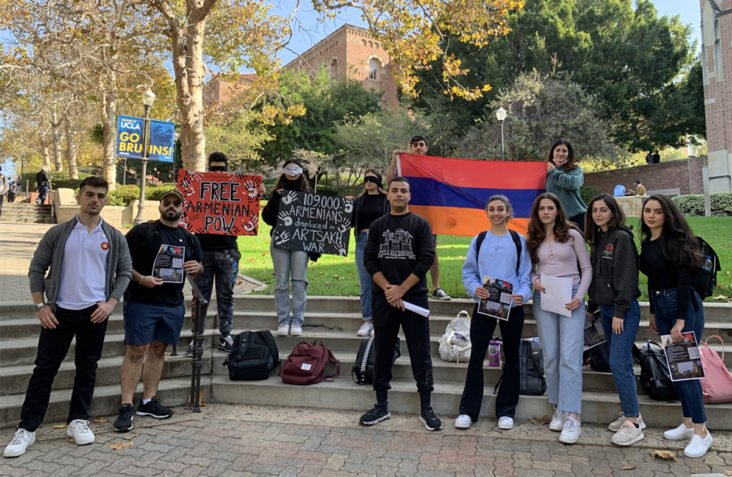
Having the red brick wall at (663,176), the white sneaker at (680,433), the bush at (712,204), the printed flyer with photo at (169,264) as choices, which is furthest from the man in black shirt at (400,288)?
the red brick wall at (663,176)

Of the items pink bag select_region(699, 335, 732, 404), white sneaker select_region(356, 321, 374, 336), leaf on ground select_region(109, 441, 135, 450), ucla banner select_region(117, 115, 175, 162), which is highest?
ucla banner select_region(117, 115, 175, 162)

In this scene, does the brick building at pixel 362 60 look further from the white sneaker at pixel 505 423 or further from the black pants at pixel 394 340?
the white sneaker at pixel 505 423

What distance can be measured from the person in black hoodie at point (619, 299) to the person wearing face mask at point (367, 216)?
245 cm

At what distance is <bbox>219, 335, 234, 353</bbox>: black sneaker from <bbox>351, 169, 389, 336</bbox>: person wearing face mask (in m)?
1.57

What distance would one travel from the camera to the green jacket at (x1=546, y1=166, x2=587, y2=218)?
18.3ft

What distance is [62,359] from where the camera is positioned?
13.9 feet

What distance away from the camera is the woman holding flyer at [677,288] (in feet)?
13.4

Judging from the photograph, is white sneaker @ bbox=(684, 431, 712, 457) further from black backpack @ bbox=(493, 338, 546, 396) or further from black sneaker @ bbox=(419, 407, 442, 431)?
black sneaker @ bbox=(419, 407, 442, 431)

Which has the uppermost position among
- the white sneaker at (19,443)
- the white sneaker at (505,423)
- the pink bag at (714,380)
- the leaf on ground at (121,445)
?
the pink bag at (714,380)

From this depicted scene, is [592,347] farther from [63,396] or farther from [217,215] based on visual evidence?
[63,396]

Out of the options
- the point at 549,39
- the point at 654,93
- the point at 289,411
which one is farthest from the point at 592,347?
the point at 654,93

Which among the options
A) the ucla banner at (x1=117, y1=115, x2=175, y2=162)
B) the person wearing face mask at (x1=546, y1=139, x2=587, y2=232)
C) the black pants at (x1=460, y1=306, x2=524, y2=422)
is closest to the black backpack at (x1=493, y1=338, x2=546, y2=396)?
the black pants at (x1=460, y1=306, x2=524, y2=422)

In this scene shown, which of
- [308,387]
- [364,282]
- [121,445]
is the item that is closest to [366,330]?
[364,282]

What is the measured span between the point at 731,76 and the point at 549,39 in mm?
11327
